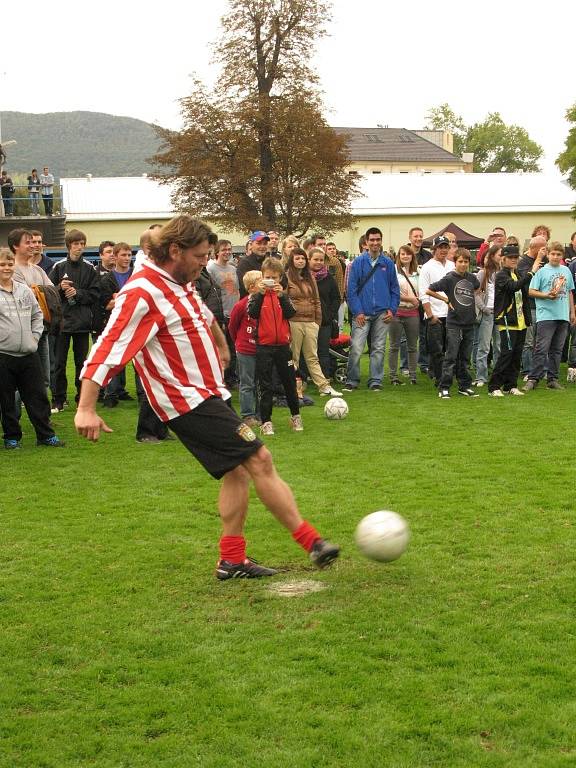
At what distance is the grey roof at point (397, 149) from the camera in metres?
89.4

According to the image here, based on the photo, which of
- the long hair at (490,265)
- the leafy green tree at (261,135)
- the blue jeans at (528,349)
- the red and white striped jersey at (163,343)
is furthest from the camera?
the leafy green tree at (261,135)

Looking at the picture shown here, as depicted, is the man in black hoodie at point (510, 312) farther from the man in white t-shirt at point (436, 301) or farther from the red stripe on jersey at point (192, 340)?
the red stripe on jersey at point (192, 340)

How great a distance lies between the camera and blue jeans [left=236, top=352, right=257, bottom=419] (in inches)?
418

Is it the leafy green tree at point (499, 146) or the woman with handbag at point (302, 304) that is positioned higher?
the leafy green tree at point (499, 146)

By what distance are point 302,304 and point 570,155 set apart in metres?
43.9

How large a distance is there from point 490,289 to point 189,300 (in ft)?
29.0

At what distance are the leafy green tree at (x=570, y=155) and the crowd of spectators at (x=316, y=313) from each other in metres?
39.8

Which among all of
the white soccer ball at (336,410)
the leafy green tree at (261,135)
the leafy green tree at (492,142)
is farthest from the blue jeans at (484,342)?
the leafy green tree at (492,142)

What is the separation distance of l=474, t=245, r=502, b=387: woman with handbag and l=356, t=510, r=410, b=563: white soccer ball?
8.34 meters

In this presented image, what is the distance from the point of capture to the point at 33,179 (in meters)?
42.0

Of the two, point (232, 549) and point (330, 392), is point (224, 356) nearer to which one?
point (232, 549)

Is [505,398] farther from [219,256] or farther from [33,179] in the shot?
[33,179]

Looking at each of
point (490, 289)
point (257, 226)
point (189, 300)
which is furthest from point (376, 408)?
point (257, 226)

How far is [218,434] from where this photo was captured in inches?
205
